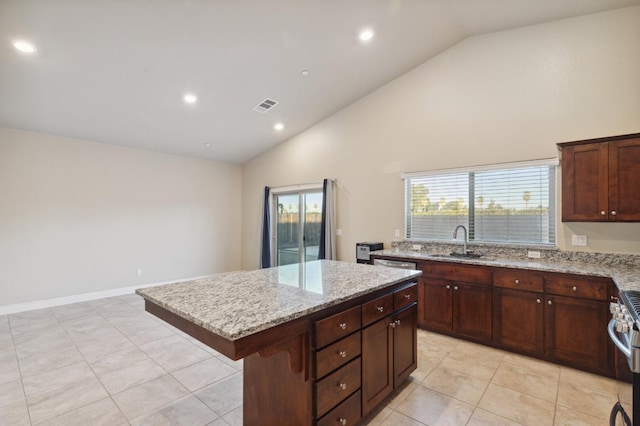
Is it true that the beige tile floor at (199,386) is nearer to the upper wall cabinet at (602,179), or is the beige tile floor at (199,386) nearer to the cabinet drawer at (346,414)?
the cabinet drawer at (346,414)

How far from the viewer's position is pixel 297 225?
20.7 feet

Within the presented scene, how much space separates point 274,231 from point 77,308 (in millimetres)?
3622

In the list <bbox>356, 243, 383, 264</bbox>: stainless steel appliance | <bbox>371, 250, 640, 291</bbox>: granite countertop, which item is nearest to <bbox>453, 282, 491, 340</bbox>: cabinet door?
<bbox>371, 250, 640, 291</bbox>: granite countertop

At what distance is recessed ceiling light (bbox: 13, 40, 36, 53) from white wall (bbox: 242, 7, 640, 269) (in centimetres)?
395

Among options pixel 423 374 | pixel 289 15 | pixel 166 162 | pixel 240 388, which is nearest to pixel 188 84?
pixel 289 15

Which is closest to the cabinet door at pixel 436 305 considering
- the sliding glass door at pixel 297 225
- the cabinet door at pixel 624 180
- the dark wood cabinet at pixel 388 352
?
the dark wood cabinet at pixel 388 352

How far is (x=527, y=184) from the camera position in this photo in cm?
359

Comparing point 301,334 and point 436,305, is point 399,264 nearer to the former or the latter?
point 436,305

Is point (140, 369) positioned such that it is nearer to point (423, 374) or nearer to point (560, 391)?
point (423, 374)

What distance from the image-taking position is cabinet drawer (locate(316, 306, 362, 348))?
5.36 feet

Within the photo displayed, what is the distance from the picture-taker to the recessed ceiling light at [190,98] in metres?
4.22

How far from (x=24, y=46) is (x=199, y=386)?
12.2 ft

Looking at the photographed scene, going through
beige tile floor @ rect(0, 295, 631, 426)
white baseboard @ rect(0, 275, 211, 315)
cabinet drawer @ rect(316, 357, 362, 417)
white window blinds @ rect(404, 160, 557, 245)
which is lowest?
beige tile floor @ rect(0, 295, 631, 426)

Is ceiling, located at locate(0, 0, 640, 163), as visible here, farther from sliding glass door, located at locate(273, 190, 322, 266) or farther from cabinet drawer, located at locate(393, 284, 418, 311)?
cabinet drawer, located at locate(393, 284, 418, 311)
